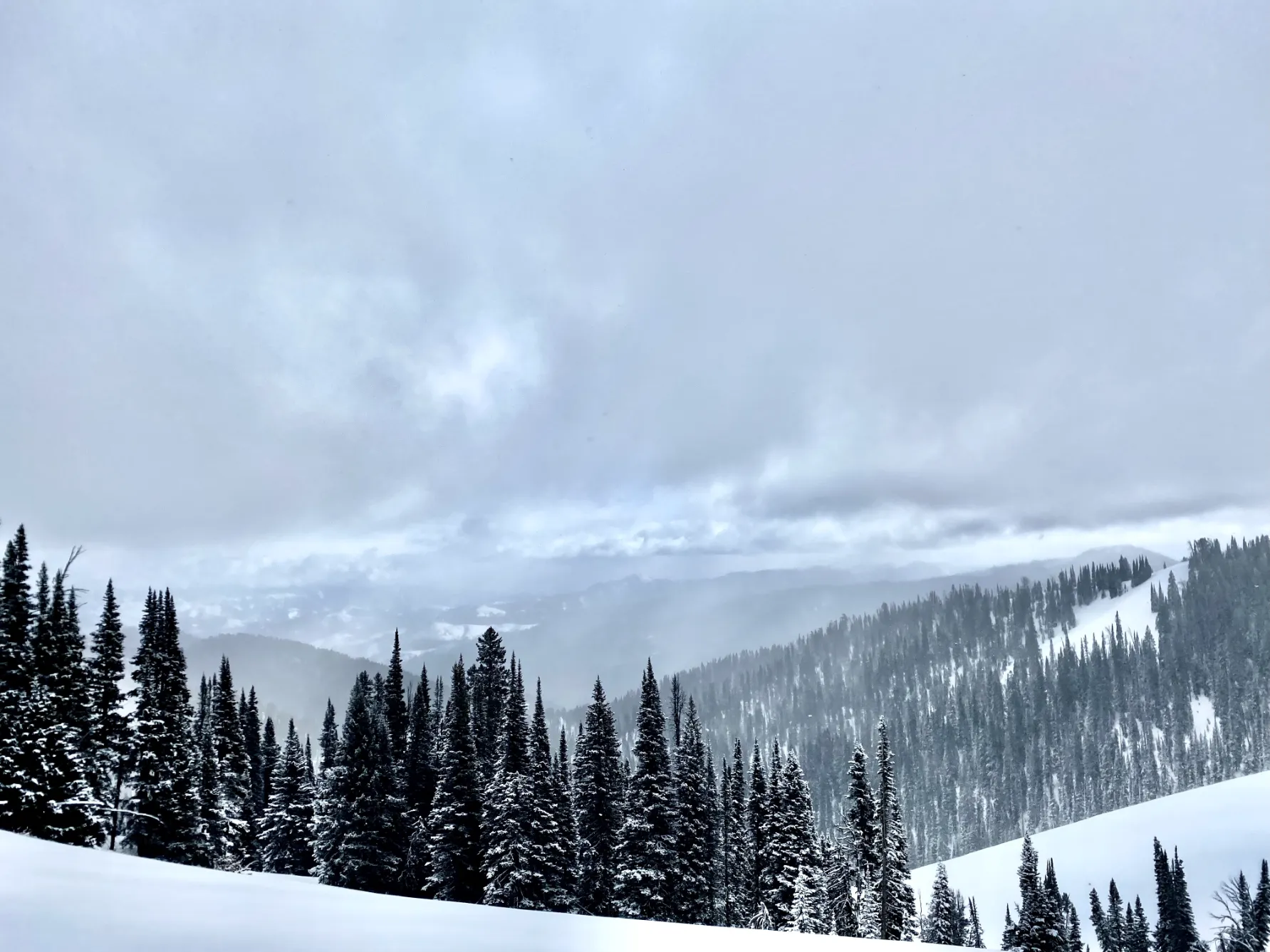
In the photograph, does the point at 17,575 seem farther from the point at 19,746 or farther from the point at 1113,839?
the point at 1113,839

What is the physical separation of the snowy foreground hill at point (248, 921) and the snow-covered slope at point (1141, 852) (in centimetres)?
15308

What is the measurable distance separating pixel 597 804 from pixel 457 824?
1077 centimetres

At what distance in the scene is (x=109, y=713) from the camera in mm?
43688

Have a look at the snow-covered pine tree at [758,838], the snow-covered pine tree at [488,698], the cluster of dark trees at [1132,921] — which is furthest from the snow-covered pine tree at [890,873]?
the snow-covered pine tree at [488,698]

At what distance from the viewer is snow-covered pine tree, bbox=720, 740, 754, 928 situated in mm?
61844

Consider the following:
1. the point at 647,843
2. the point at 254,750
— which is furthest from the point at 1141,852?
the point at 254,750

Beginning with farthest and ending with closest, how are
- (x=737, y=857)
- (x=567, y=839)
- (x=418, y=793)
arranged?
(x=737, y=857)
(x=418, y=793)
(x=567, y=839)

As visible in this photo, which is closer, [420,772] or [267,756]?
[420,772]

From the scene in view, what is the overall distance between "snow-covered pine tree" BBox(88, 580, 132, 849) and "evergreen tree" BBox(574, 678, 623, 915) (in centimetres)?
2783

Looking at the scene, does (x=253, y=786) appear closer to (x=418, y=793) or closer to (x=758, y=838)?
(x=418, y=793)

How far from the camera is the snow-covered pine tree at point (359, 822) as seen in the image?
170 ft

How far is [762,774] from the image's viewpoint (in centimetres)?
6191

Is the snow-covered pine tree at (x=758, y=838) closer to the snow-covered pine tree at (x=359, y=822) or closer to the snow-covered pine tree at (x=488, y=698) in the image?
the snow-covered pine tree at (x=488, y=698)

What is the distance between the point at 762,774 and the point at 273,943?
60.6 metres
